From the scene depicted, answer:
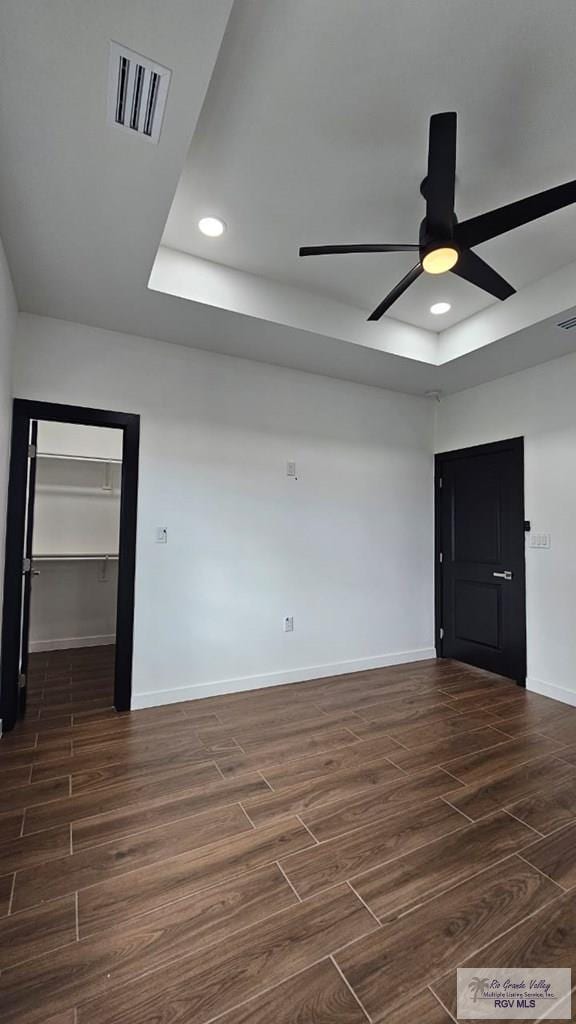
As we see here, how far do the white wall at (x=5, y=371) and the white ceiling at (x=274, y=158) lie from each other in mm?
143

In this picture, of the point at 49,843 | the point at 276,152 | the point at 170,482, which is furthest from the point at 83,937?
the point at 276,152

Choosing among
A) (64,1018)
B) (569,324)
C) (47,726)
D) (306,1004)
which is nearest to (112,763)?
(47,726)

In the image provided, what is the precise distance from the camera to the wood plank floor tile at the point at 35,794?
2064 millimetres

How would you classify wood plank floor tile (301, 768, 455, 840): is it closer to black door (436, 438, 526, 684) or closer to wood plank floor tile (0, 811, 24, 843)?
wood plank floor tile (0, 811, 24, 843)

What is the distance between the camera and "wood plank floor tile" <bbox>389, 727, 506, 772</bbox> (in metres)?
2.46

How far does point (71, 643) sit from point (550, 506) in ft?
16.1

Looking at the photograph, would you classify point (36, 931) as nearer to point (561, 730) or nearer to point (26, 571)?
point (26, 571)

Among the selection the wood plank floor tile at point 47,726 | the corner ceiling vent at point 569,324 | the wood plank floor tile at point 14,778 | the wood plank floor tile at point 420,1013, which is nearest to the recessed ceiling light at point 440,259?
the corner ceiling vent at point 569,324

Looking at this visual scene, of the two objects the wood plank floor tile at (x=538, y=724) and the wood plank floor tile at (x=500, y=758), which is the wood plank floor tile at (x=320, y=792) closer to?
the wood plank floor tile at (x=500, y=758)

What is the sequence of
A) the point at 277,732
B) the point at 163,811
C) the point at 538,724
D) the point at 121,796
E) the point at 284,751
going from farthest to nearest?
the point at 538,724
the point at 277,732
the point at 284,751
the point at 121,796
the point at 163,811

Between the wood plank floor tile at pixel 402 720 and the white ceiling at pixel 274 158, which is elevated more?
A: the white ceiling at pixel 274 158

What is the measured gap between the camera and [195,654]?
341 cm

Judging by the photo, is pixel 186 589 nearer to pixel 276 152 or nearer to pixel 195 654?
pixel 195 654

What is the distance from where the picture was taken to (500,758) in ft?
8.26
